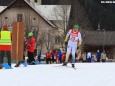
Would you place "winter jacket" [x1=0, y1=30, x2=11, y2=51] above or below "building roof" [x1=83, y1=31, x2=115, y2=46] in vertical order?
above

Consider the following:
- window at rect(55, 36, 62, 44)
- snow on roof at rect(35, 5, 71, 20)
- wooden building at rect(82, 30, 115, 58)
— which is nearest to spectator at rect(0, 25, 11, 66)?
snow on roof at rect(35, 5, 71, 20)

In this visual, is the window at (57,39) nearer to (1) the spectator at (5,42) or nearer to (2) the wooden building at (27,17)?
(2) the wooden building at (27,17)

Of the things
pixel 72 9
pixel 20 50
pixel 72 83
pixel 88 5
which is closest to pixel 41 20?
pixel 72 9

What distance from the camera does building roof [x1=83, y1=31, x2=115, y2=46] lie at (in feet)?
265

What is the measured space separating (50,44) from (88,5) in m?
36.5

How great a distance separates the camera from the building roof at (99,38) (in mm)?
80625

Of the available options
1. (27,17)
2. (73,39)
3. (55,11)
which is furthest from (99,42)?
(73,39)

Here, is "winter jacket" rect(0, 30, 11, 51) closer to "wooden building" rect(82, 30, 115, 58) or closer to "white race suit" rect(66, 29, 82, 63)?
"white race suit" rect(66, 29, 82, 63)

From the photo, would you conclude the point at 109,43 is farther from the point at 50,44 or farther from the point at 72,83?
the point at 72,83

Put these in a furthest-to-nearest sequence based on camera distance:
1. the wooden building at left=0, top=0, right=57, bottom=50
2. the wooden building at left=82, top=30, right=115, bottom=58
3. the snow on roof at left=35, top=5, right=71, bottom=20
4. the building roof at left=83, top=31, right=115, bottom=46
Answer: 1. the building roof at left=83, top=31, right=115, bottom=46
2. the wooden building at left=82, top=30, right=115, bottom=58
3. the snow on roof at left=35, top=5, right=71, bottom=20
4. the wooden building at left=0, top=0, right=57, bottom=50

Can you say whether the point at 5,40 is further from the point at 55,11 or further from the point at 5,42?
the point at 55,11

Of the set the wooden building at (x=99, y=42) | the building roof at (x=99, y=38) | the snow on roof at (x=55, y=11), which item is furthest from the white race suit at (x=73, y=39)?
the building roof at (x=99, y=38)

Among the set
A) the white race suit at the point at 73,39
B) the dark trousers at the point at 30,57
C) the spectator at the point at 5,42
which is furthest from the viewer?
the dark trousers at the point at 30,57

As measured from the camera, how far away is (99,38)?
83000 mm
